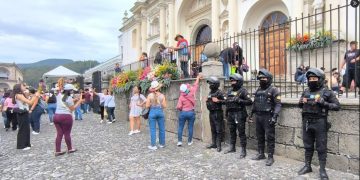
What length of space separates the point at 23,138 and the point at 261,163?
6.05 m

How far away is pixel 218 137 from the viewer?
750 cm

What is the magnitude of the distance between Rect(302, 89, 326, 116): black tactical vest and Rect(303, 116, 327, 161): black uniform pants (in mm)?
102

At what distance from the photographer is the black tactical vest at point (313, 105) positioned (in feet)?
16.6

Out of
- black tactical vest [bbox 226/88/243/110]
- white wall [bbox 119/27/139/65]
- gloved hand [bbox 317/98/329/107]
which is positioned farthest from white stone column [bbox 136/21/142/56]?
gloved hand [bbox 317/98/329/107]

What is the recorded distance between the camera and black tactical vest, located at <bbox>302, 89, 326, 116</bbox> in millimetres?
5051

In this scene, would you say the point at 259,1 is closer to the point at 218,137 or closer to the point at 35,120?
the point at 218,137

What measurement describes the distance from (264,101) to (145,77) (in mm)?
6843

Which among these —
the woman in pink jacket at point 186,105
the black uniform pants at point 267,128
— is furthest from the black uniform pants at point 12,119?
the black uniform pants at point 267,128

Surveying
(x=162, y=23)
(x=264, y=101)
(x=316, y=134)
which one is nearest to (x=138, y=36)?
(x=162, y=23)

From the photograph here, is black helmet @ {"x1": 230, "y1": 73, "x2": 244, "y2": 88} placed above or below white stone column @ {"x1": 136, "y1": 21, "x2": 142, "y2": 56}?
below

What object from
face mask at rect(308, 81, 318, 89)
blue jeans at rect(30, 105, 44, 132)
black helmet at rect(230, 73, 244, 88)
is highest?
black helmet at rect(230, 73, 244, 88)

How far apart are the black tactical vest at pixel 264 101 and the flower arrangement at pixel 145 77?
15.0ft

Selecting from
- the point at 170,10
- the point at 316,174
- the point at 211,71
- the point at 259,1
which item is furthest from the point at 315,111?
the point at 170,10

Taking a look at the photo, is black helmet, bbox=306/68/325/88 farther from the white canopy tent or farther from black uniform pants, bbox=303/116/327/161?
the white canopy tent
